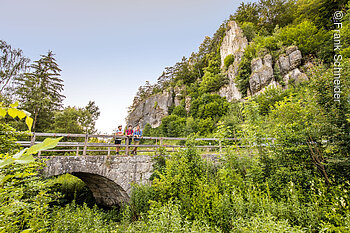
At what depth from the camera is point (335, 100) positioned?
3.69 m

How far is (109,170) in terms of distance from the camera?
626 cm

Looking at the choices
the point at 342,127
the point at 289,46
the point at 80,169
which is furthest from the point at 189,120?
the point at 342,127

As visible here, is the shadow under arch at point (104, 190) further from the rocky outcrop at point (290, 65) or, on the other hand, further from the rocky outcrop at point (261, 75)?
the rocky outcrop at point (290, 65)

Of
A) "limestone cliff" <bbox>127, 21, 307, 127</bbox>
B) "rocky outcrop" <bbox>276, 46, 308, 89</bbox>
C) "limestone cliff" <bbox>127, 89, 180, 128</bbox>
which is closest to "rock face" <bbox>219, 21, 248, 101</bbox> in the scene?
"limestone cliff" <bbox>127, 21, 307, 127</bbox>

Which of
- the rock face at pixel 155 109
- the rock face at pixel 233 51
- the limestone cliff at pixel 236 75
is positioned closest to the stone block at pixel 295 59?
the limestone cliff at pixel 236 75

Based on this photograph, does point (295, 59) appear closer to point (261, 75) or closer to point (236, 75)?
point (261, 75)

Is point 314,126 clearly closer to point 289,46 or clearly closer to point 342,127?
point 342,127

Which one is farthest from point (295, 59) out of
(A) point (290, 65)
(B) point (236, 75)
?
(B) point (236, 75)

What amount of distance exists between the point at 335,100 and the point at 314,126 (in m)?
0.75

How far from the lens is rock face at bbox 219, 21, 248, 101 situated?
24.0m

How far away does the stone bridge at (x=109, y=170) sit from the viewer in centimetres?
559

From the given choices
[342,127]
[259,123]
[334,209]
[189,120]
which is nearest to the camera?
[334,209]

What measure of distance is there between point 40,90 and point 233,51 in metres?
28.1

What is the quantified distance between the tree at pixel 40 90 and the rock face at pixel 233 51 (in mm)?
22553
